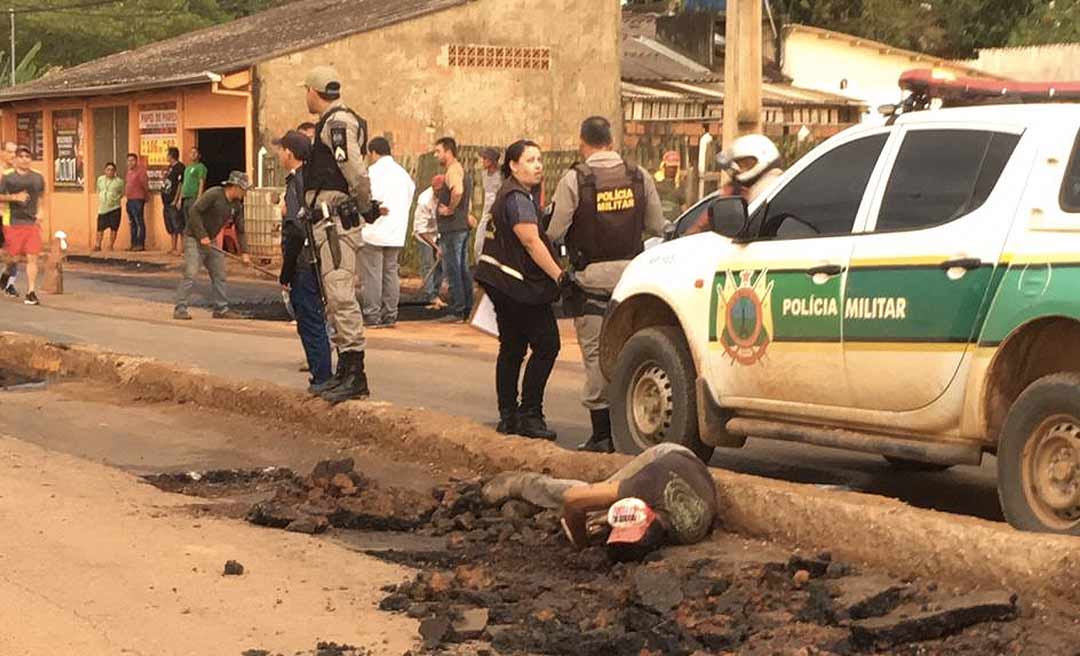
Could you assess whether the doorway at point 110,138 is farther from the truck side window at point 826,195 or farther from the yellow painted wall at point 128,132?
the truck side window at point 826,195

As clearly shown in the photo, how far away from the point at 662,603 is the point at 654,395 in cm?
282

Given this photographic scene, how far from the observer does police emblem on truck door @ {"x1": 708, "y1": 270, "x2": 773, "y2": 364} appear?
827cm

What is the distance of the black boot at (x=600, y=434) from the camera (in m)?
9.83

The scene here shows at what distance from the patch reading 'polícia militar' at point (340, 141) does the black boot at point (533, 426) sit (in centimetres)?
179

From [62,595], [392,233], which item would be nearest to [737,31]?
[392,233]

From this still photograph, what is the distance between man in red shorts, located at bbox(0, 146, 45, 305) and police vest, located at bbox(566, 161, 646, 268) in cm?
1210

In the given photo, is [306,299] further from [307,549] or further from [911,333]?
[911,333]

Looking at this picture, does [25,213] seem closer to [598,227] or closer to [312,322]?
[312,322]

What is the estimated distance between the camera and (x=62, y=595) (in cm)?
687

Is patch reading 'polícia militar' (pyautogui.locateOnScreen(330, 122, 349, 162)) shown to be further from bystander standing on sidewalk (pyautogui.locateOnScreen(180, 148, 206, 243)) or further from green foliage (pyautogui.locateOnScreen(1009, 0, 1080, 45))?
green foliage (pyautogui.locateOnScreen(1009, 0, 1080, 45))

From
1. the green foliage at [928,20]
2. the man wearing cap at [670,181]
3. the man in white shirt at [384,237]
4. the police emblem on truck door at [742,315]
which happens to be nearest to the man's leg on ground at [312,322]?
the police emblem on truck door at [742,315]

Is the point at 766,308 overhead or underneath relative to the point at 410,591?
overhead

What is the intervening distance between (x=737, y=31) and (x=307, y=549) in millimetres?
8904

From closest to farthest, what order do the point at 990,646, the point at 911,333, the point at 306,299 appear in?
the point at 990,646 < the point at 911,333 < the point at 306,299
